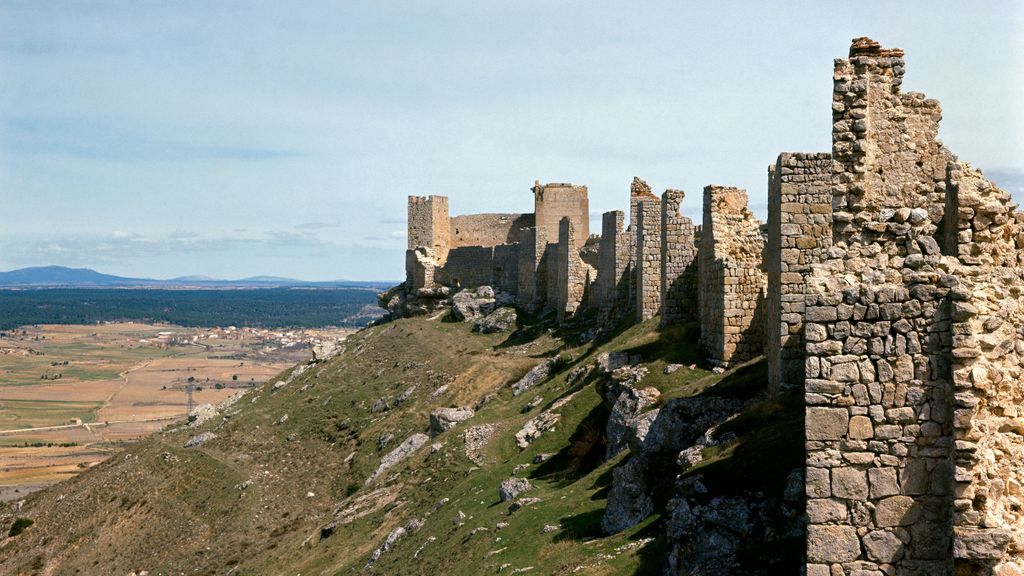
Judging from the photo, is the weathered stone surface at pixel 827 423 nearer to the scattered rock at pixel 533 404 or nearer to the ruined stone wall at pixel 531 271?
the scattered rock at pixel 533 404

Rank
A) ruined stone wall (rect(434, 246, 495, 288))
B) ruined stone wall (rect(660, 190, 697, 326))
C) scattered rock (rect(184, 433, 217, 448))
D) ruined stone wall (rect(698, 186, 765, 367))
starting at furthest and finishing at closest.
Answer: ruined stone wall (rect(434, 246, 495, 288)) → scattered rock (rect(184, 433, 217, 448)) → ruined stone wall (rect(660, 190, 697, 326)) → ruined stone wall (rect(698, 186, 765, 367))

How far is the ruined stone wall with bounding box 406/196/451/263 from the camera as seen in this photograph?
2938 inches

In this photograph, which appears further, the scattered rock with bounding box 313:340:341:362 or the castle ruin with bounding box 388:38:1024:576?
the scattered rock with bounding box 313:340:341:362

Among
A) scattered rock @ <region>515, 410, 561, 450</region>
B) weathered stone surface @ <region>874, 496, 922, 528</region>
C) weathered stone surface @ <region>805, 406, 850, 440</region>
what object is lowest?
scattered rock @ <region>515, 410, 561, 450</region>

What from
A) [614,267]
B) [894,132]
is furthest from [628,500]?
[614,267]

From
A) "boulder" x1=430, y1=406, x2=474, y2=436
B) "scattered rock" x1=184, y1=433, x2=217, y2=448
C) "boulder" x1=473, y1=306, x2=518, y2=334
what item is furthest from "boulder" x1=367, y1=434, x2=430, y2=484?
"boulder" x1=473, y1=306, x2=518, y2=334

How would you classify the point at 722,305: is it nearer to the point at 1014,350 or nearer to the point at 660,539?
the point at 660,539

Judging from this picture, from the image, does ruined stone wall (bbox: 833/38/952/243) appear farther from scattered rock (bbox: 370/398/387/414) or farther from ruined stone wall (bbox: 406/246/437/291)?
ruined stone wall (bbox: 406/246/437/291)

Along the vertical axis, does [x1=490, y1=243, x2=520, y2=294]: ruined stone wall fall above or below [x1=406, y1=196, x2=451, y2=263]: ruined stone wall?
below

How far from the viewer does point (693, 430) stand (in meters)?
18.8

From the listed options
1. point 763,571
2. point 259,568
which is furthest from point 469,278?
point 763,571

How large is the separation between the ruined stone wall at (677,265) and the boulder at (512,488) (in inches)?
288

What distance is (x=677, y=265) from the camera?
3062 centimetres

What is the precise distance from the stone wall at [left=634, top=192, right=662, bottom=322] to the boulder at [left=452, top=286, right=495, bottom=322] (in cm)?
2716
